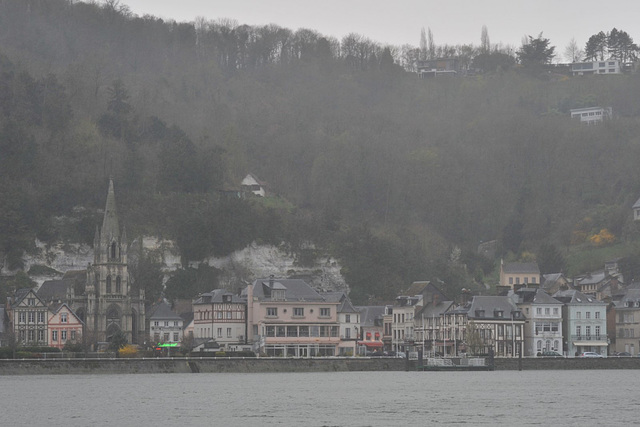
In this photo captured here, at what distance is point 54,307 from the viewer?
132 meters

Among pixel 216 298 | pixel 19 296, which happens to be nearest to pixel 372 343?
pixel 216 298

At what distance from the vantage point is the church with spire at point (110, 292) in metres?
138

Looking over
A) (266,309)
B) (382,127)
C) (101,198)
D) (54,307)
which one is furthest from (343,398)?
(382,127)

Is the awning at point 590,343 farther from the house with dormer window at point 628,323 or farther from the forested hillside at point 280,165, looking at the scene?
the forested hillside at point 280,165

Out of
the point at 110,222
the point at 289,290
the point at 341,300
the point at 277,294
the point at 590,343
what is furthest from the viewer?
the point at 110,222

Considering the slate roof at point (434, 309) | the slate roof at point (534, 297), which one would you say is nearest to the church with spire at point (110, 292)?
the slate roof at point (434, 309)

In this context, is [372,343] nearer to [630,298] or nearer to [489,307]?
[489,307]

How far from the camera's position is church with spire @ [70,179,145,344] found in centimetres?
13788

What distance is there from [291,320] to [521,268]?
34.3 metres

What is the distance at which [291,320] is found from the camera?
404 ft

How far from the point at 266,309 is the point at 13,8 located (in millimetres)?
83194

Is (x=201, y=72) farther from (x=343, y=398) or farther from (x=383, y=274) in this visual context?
(x=343, y=398)

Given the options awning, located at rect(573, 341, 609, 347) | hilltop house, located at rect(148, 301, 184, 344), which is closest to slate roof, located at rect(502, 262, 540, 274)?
awning, located at rect(573, 341, 609, 347)

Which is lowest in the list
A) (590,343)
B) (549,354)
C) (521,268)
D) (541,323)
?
(549,354)
